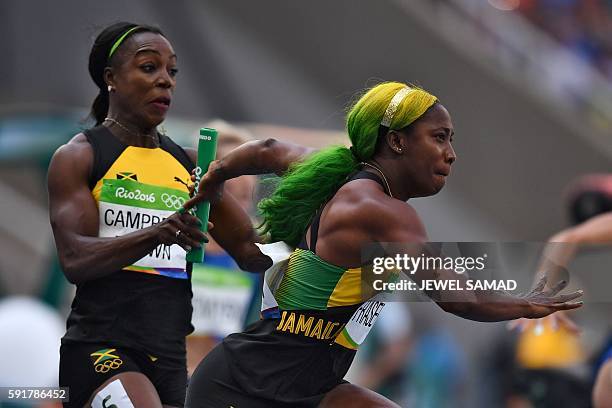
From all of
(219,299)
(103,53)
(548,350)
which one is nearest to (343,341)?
(103,53)

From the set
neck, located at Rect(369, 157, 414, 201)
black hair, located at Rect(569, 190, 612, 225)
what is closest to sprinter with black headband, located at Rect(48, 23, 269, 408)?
neck, located at Rect(369, 157, 414, 201)

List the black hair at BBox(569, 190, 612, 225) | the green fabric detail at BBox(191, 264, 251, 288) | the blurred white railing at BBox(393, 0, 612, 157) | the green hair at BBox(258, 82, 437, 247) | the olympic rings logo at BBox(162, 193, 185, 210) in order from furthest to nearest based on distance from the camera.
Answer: the blurred white railing at BBox(393, 0, 612, 157), the black hair at BBox(569, 190, 612, 225), the green fabric detail at BBox(191, 264, 251, 288), the olympic rings logo at BBox(162, 193, 185, 210), the green hair at BBox(258, 82, 437, 247)

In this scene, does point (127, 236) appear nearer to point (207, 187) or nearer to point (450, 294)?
point (207, 187)

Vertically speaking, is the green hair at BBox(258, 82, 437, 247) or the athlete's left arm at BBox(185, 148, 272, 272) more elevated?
the green hair at BBox(258, 82, 437, 247)

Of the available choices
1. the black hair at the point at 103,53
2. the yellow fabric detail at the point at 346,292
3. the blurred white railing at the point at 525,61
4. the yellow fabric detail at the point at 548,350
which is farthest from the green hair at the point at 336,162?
the blurred white railing at the point at 525,61

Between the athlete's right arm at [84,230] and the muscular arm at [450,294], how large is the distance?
790 millimetres

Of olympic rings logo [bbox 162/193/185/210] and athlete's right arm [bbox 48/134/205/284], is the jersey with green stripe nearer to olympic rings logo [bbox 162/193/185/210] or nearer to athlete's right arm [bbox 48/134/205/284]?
athlete's right arm [bbox 48/134/205/284]

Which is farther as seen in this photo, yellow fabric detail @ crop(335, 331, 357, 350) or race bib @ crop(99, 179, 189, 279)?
race bib @ crop(99, 179, 189, 279)

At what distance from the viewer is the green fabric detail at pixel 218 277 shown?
727cm

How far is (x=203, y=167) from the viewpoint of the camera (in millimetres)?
4934

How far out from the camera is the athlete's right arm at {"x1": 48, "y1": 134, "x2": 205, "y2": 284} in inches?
184

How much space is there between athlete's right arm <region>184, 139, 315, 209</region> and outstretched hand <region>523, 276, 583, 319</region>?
1.08 meters

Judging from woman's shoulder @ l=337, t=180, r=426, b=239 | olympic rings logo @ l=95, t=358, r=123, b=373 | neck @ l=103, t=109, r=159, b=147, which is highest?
neck @ l=103, t=109, r=159, b=147

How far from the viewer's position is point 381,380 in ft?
34.1
